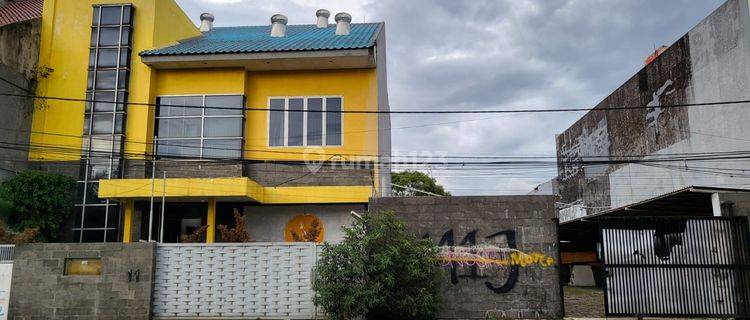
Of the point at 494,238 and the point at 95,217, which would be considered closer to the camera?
the point at 494,238

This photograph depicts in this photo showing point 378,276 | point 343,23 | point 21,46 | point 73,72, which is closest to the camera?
point 378,276

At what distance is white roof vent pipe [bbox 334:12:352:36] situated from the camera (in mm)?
21281

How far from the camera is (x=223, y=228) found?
1598 cm

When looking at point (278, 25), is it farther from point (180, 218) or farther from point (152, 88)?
point (180, 218)

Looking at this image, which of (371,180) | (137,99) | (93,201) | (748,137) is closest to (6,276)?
(93,201)

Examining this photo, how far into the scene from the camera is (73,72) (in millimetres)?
19875

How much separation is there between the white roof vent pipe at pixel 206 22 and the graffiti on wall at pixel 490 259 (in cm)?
1658

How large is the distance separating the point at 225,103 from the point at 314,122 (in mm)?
3073

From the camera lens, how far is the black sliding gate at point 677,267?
1113 centimetres

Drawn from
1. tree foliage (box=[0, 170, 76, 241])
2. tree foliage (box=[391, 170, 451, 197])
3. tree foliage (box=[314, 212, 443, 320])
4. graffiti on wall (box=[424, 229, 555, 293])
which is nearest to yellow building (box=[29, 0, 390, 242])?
tree foliage (box=[0, 170, 76, 241])

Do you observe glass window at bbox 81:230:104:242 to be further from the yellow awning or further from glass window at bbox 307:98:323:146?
glass window at bbox 307:98:323:146

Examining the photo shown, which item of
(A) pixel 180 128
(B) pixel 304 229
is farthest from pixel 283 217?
(A) pixel 180 128

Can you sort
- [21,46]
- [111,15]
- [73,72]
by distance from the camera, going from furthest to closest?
[111,15] → [73,72] → [21,46]

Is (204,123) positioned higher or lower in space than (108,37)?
lower
